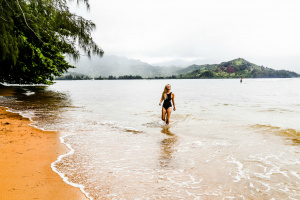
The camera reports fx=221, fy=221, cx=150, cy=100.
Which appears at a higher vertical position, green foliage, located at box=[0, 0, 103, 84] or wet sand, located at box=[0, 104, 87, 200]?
green foliage, located at box=[0, 0, 103, 84]

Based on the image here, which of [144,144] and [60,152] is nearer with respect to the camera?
[60,152]

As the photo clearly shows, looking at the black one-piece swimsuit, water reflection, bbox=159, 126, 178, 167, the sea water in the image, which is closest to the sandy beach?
the sea water

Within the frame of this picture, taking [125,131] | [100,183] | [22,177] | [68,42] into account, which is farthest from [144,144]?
[68,42]

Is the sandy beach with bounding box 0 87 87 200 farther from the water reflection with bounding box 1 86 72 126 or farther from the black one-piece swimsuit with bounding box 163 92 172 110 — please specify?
the black one-piece swimsuit with bounding box 163 92 172 110

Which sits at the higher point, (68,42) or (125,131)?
(68,42)

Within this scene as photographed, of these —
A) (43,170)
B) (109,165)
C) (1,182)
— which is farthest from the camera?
(109,165)

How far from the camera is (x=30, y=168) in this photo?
15.9 feet

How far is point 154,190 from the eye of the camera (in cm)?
434

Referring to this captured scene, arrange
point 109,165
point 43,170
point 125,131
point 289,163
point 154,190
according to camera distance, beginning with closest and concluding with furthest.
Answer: point 154,190 → point 43,170 → point 109,165 → point 289,163 → point 125,131

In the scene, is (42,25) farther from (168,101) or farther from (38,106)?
(38,106)

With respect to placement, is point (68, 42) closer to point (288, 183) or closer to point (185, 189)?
point (185, 189)

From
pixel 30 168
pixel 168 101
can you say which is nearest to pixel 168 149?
pixel 30 168

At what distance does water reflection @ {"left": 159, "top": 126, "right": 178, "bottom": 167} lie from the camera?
6051mm

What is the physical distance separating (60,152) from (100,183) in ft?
7.78
